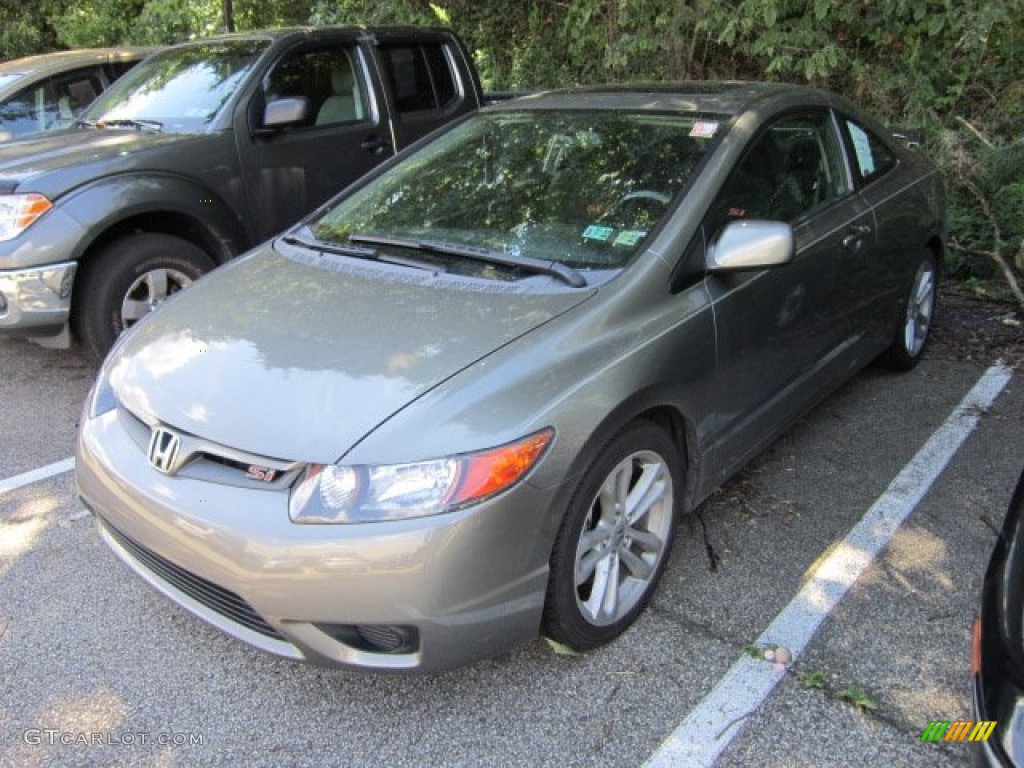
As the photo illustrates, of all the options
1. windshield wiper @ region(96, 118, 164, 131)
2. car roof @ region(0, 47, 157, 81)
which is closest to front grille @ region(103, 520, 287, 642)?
windshield wiper @ region(96, 118, 164, 131)

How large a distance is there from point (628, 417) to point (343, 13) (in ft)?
30.2

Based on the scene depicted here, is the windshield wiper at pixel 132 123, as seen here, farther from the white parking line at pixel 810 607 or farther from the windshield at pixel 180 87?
the white parking line at pixel 810 607

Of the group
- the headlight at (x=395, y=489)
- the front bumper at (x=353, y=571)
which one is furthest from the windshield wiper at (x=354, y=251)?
the front bumper at (x=353, y=571)

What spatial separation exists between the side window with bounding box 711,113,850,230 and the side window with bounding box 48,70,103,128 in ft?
18.7

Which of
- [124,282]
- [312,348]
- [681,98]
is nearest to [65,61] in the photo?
[124,282]

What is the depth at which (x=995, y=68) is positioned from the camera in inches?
280

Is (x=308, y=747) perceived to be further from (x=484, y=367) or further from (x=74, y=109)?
(x=74, y=109)

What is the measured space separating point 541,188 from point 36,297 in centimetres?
265

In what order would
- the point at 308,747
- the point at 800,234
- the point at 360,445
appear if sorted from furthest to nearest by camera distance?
the point at 800,234, the point at 308,747, the point at 360,445

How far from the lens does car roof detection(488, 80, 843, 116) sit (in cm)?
330

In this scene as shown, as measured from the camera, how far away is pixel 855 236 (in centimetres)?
361

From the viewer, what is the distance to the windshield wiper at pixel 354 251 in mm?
2945

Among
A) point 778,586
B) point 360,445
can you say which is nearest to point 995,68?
point 778,586

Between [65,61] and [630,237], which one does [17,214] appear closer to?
[630,237]
